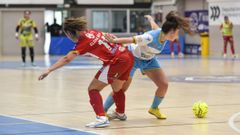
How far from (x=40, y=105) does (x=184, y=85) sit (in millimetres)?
5484

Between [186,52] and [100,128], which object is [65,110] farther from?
[186,52]

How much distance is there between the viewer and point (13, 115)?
10.6m

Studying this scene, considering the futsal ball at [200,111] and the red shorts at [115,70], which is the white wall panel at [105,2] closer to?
the futsal ball at [200,111]

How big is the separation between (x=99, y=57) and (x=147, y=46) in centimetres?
86

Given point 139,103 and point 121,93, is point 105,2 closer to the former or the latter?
point 139,103

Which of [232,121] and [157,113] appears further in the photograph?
[157,113]

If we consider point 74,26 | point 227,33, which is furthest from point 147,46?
point 227,33

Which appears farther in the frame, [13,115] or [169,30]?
[13,115]

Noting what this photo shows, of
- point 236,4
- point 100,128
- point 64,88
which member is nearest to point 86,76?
point 64,88

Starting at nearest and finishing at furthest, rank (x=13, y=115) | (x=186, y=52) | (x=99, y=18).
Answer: (x=13, y=115), (x=186, y=52), (x=99, y=18)

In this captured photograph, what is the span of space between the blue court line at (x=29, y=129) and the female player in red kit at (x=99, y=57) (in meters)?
0.52

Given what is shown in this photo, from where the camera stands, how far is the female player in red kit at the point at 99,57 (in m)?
9.12

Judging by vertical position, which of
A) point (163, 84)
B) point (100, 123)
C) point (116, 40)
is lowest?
point (100, 123)

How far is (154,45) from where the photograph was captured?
974cm
